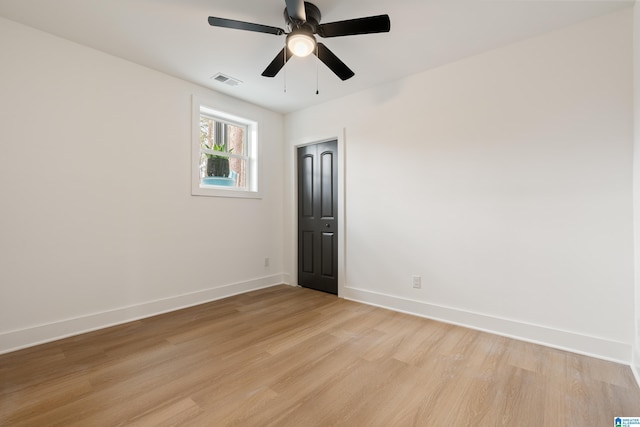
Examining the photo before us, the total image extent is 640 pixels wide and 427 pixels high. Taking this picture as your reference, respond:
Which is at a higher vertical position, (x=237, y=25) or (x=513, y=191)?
(x=237, y=25)

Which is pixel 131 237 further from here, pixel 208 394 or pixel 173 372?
pixel 208 394

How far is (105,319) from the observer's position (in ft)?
9.07

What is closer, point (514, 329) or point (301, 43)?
point (301, 43)

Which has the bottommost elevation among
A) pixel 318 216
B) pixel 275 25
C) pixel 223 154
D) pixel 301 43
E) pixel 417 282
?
pixel 417 282

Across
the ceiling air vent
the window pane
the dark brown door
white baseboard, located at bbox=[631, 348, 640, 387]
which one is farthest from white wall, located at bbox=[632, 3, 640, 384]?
the window pane

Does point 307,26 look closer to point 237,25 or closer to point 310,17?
point 310,17

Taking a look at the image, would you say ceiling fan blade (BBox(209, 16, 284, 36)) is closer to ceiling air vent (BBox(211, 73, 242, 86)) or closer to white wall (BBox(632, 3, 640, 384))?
ceiling air vent (BBox(211, 73, 242, 86))

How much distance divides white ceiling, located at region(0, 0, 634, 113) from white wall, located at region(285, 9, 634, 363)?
252mm

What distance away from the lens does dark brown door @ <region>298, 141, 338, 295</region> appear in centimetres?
395

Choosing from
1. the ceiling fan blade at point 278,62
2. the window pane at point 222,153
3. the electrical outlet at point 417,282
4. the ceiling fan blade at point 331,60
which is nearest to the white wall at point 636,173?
the electrical outlet at point 417,282

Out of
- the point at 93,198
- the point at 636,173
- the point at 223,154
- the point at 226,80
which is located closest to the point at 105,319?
the point at 93,198

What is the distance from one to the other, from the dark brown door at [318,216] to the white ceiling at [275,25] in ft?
3.78

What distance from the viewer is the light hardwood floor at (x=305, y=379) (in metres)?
1.56

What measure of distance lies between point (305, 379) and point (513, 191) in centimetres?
239
